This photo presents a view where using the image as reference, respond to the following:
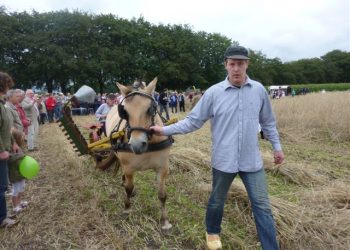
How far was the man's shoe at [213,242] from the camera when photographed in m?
3.70

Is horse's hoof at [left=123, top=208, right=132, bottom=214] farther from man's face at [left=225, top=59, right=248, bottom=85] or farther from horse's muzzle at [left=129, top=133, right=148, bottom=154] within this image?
man's face at [left=225, top=59, right=248, bottom=85]

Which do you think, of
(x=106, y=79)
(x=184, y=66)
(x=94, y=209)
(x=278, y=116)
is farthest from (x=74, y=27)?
(x=94, y=209)

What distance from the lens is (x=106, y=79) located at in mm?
43062

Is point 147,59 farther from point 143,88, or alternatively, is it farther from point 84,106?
point 143,88

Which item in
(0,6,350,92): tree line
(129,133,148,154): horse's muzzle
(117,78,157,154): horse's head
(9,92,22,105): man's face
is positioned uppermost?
(0,6,350,92): tree line

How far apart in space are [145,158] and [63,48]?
125 ft

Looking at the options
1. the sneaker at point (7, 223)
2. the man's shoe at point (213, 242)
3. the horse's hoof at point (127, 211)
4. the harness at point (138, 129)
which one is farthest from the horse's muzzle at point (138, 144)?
the sneaker at point (7, 223)

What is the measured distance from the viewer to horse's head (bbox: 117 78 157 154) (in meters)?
3.65

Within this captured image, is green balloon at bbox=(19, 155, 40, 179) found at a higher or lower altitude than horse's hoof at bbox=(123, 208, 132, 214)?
higher

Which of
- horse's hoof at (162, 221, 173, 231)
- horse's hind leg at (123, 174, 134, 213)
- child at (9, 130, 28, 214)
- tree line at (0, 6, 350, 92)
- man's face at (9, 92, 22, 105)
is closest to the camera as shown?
horse's hoof at (162, 221, 173, 231)

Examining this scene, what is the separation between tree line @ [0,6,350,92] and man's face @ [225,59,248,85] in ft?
120

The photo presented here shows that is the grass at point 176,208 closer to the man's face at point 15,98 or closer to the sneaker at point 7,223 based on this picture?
the sneaker at point 7,223

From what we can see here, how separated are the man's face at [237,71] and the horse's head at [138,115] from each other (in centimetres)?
101

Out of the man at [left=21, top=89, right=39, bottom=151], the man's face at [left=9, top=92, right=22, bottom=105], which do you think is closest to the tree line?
the man at [left=21, top=89, right=39, bottom=151]
